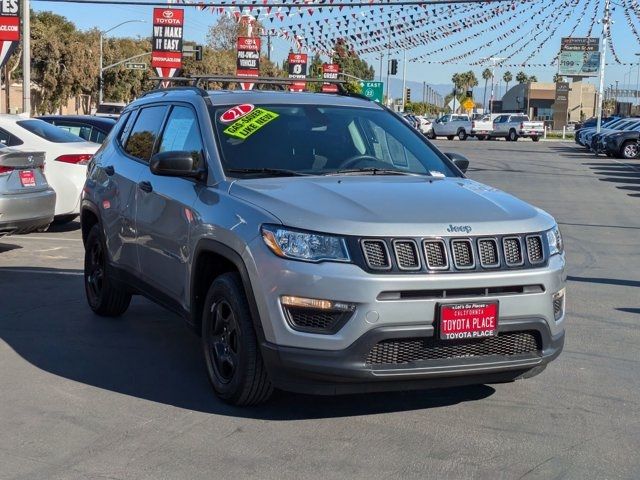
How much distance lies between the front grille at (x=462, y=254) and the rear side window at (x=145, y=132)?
2.90 meters

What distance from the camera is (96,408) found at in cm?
537

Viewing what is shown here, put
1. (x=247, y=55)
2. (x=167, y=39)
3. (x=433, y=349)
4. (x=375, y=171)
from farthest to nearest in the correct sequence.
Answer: (x=247, y=55) < (x=167, y=39) < (x=375, y=171) < (x=433, y=349)

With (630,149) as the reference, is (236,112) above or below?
above

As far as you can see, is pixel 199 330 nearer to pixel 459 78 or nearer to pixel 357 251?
pixel 357 251

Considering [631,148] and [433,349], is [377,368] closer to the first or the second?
[433,349]

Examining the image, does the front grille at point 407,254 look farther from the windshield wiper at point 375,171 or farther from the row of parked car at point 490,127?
the row of parked car at point 490,127

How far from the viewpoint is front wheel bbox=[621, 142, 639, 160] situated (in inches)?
1512

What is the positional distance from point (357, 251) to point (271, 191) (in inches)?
32.3

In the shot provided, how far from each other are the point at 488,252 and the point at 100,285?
401 cm

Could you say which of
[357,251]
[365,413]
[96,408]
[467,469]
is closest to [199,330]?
[96,408]

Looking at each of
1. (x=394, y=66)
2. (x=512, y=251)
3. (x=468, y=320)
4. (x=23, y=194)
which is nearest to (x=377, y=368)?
(x=468, y=320)

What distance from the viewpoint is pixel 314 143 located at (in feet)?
19.9

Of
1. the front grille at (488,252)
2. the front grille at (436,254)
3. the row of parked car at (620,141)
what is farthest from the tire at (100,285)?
the row of parked car at (620,141)

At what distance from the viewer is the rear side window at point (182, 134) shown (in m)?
6.01
